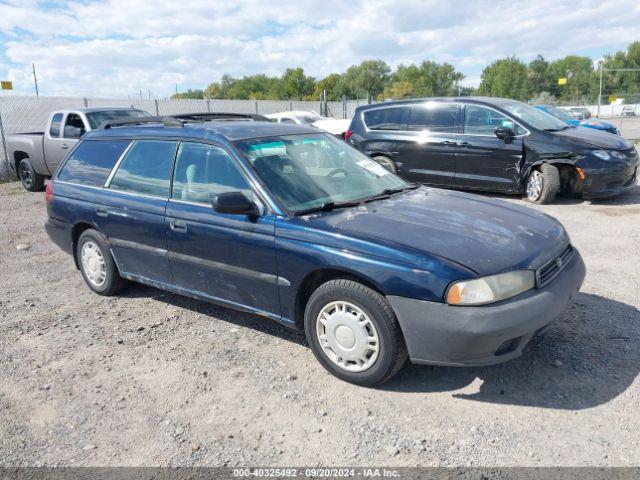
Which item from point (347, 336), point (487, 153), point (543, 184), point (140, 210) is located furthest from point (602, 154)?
point (140, 210)

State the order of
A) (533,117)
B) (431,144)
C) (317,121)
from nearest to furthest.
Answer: (533,117) → (431,144) → (317,121)

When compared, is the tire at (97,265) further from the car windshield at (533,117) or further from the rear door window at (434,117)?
the car windshield at (533,117)

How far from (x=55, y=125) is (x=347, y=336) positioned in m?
10.5

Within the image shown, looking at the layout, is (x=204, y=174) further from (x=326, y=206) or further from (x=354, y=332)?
(x=354, y=332)

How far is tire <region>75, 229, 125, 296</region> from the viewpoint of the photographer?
16.6 ft

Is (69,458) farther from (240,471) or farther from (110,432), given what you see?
(240,471)

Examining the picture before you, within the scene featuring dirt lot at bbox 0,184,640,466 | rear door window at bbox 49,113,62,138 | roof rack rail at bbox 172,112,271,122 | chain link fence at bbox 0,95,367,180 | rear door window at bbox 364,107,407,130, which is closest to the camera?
dirt lot at bbox 0,184,640,466

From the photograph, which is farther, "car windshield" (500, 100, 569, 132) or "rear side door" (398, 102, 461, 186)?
"rear side door" (398, 102, 461, 186)

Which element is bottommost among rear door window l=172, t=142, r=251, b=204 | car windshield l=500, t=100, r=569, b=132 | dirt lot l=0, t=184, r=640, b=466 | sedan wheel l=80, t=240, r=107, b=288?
dirt lot l=0, t=184, r=640, b=466

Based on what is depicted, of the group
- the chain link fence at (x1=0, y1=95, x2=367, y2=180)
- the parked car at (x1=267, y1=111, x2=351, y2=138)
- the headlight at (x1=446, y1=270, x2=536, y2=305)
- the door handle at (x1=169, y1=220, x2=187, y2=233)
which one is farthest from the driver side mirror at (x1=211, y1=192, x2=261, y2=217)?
the parked car at (x1=267, y1=111, x2=351, y2=138)

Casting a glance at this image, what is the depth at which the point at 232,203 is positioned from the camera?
3615 millimetres

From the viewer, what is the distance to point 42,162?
12.0m

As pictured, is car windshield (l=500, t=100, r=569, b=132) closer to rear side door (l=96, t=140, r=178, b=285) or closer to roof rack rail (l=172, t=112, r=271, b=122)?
roof rack rail (l=172, t=112, r=271, b=122)

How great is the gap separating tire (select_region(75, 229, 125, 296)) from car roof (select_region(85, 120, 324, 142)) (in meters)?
1.03
